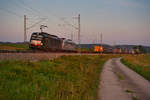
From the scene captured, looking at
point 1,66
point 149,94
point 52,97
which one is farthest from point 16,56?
point 149,94

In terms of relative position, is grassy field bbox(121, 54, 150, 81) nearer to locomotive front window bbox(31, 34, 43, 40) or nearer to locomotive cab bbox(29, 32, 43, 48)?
locomotive cab bbox(29, 32, 43, 48)

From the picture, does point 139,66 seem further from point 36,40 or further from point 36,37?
point 36,37

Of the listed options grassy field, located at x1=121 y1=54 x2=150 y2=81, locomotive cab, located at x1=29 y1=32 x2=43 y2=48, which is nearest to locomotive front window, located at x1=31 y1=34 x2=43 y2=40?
locomotive cab, located at x1=29 y1=32 x2=43 y2=48

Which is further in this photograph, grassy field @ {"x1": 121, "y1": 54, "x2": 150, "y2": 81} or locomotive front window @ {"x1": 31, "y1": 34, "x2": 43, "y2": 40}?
locomotive front window @ {"x1": 31, "y1": 34, "x2": 43, "y2": 40}

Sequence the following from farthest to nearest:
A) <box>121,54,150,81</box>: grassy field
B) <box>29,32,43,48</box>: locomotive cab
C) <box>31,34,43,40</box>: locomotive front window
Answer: <box>31,34,43,40</box>: locomotive front window < <box>29,32,43,48</box>: locomotive cab < <box>121,54,150,81</box>: grassy field

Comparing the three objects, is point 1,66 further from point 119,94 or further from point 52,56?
point 52,56

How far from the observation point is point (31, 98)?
6.61 meters

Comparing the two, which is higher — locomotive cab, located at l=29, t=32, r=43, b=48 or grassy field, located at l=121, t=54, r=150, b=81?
locomotive cab, located at l=29, t=32, r=43, b=48

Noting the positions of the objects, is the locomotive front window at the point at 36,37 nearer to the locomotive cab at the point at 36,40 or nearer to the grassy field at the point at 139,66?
the locomotive cab at the point at 36,40

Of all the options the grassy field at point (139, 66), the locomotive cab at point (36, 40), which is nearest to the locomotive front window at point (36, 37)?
the locomotive cab at point (36, 40)

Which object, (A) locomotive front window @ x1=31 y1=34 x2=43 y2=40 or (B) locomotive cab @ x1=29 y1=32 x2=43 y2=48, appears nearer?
(B) locomotive cab @ x1=29 y1=32 x2=43 y2=48

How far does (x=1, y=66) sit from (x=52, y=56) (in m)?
15.0

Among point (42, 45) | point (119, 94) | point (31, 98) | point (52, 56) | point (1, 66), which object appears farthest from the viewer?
point (42, 45)

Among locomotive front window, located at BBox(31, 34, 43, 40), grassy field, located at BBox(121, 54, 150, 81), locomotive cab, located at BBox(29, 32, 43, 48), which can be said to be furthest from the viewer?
locomotive front window, located at BBox(31, 34, 43, 40)
